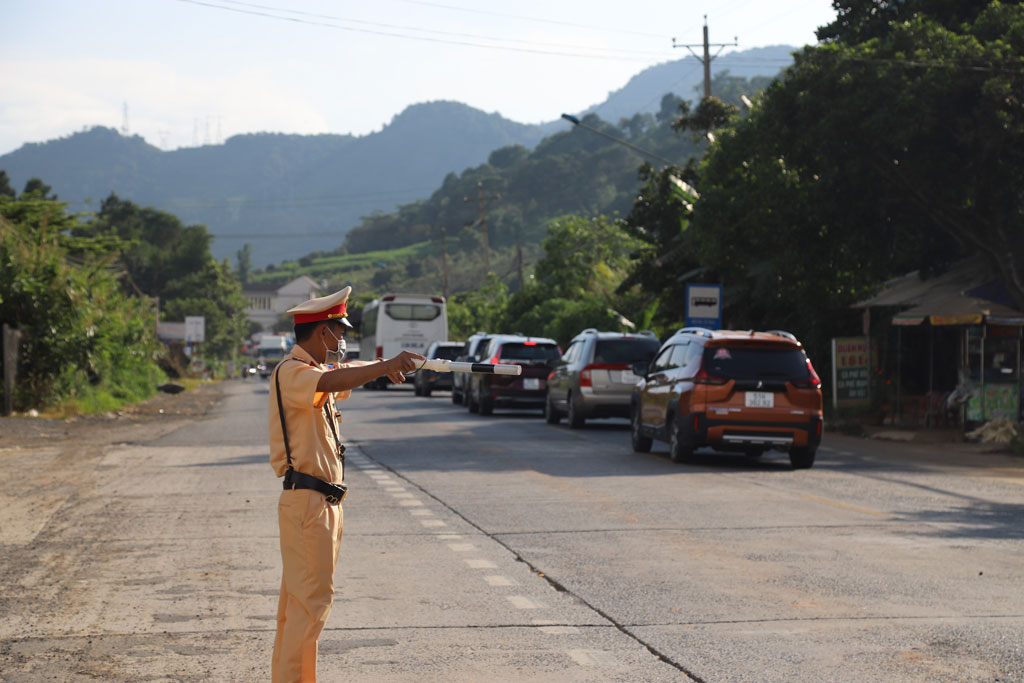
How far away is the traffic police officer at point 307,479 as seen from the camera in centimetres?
511

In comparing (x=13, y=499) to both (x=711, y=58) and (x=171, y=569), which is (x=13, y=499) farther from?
(x=711, y=58)

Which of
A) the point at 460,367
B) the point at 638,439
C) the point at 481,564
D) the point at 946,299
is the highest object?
the point at 946,299

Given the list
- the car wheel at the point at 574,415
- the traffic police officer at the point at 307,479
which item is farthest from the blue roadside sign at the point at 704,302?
the traffic police officer at the point at 307,479

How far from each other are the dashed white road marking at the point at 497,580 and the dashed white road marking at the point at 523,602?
1.43 ft

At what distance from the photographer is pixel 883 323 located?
1113 inches

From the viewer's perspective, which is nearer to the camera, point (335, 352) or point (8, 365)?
point (335, 352)

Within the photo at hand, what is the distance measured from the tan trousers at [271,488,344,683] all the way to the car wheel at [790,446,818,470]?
13547 mm

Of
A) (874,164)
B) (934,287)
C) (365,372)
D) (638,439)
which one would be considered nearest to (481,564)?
(365,372)

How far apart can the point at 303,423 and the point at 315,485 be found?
0.82 ft

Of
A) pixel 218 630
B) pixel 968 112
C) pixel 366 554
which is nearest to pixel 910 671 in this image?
pixel 218 630

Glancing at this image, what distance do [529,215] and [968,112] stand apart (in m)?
122

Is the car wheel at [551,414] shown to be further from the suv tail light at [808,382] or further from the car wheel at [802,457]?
the suv tail light at [808,382]

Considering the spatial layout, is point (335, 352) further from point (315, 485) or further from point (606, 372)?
point (606, 372)

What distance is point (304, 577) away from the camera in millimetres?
5109
